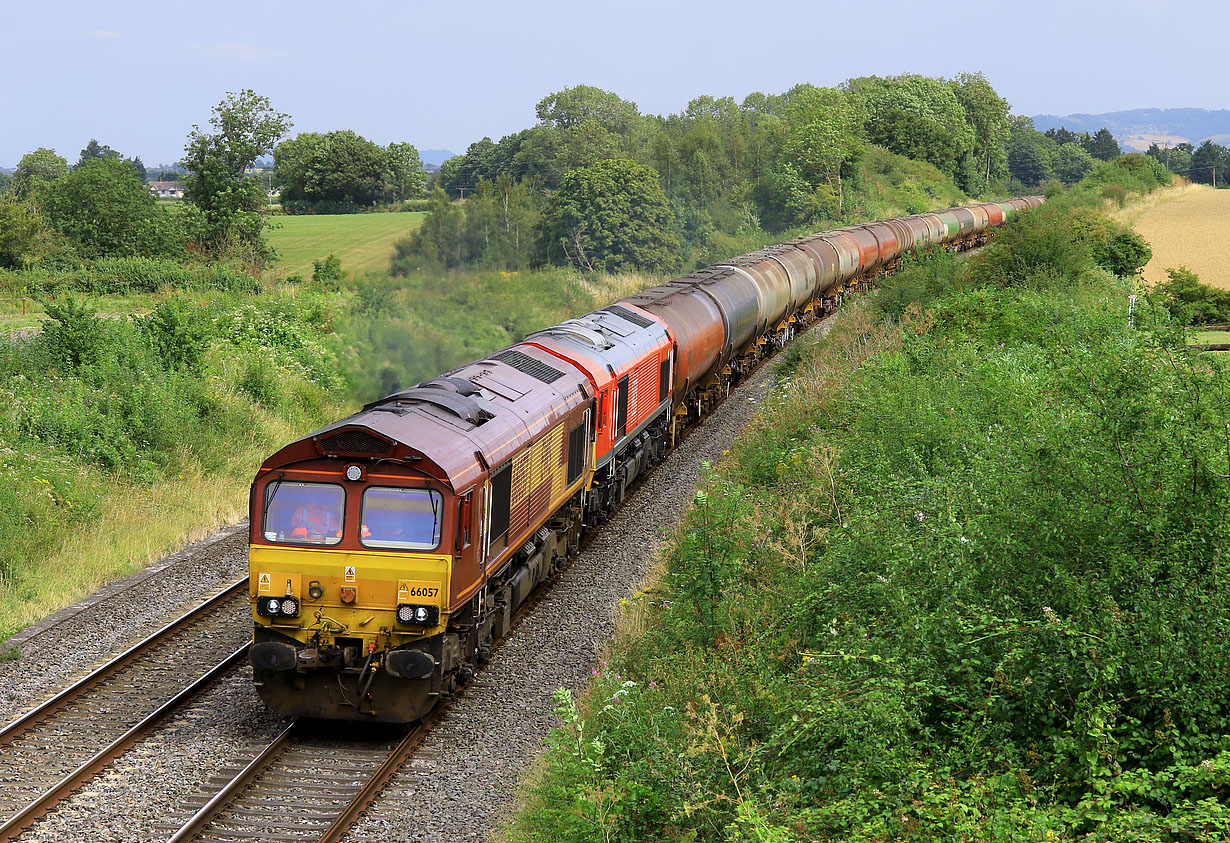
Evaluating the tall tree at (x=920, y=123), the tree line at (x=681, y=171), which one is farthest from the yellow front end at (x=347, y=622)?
the tall tree at (x=920, y=123)

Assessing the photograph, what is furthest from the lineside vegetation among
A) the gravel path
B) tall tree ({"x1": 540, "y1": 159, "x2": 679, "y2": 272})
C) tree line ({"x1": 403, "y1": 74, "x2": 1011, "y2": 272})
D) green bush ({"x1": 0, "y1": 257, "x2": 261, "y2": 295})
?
tall tree ({"x1": 540, "y1": 159, "x2": 679, "y2": 272})

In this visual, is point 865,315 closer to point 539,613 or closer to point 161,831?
point 539,613

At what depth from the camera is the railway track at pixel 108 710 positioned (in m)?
10.5

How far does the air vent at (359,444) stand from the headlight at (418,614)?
1662 mm

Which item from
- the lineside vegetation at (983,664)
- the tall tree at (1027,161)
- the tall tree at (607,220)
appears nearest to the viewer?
the lineside vegetation at (983,664)

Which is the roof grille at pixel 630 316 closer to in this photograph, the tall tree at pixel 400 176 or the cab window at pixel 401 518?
the cab window at pixel 401 518

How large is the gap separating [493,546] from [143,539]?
A: 8794 millimetres

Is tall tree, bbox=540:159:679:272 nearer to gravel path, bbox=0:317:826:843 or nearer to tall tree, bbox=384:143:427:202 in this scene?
tall tree, bbox=384:143:427:202

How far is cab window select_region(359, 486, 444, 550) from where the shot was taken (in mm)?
11430

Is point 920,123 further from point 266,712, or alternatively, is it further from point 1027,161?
point 266,712

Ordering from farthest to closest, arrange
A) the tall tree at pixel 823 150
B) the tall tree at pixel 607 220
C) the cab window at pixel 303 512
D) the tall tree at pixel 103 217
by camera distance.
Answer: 1. the tall tree at pixel 823 150
2. the tall tree at pixel 607 220
3. the tall tree at pixel 103 217
4. the cab window at pixel 303 512

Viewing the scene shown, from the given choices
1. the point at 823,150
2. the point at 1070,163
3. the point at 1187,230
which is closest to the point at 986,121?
the point at 1070,163

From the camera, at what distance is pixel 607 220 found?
47.8 metres

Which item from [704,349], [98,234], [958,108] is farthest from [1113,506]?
[958,108]
